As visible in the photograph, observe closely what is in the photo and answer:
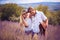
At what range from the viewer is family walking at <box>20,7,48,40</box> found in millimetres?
1333

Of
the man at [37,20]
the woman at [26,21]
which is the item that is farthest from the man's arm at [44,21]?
the woman at [26,21]

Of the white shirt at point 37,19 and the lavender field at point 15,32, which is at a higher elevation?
the white shirt at point 37,19

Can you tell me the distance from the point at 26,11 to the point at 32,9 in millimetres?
54

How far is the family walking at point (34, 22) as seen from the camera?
133 centimetres

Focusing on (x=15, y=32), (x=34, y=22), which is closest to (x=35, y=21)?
(x=34, y=22)

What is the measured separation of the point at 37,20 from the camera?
1.34 meters

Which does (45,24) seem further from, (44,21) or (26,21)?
(26,21)

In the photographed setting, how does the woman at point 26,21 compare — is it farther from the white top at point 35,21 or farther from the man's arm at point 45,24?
the man's arm at point 45,24

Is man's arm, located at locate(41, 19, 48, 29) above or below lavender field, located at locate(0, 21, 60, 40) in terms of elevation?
above

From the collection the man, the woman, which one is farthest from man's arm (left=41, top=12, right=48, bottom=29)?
the woman

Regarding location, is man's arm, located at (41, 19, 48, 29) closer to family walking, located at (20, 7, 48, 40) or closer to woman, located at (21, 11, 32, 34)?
family walking, located at (20, 7, 48, 40)

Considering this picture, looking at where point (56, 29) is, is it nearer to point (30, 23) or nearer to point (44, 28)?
point (44, 28)

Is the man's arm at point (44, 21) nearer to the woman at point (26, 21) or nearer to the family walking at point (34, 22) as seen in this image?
the family walking at point (34, 22)

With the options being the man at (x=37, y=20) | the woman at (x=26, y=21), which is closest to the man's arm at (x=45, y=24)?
the man at (x=37, y=20)
